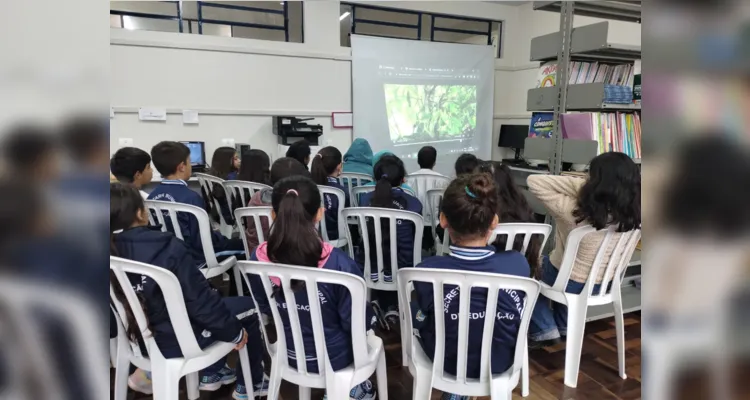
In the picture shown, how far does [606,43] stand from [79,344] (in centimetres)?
280

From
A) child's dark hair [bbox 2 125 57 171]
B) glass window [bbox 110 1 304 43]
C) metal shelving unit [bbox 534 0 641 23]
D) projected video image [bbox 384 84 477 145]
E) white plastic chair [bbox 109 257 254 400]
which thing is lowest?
white plastic chair [bbox 109 257 254 400]

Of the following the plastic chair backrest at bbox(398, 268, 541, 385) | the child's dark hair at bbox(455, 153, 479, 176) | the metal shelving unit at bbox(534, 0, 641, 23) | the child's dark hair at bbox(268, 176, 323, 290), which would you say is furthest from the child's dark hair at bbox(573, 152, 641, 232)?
the metal shelving unit at bbox(534, 0, 641, 23)

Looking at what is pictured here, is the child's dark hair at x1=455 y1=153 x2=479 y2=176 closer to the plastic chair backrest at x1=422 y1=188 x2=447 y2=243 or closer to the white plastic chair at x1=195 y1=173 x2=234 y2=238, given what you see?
the plastic chair backrest at x1=422 y1=188 x2=447 y2=243

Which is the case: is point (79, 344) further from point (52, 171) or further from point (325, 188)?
point (325, 188)

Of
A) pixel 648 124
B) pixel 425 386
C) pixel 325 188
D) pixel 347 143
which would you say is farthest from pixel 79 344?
pixel 347 143

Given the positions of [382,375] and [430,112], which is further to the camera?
[430,112]

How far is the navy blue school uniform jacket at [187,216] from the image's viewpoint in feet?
7.26

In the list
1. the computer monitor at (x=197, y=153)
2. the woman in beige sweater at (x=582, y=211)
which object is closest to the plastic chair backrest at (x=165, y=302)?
the woman in beige sweater at (x=582, y=211)

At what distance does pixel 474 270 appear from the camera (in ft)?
4.50

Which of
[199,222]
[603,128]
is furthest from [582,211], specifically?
[199,222]

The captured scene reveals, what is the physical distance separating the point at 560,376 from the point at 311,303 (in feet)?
4.60

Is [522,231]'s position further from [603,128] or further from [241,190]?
[241,190]

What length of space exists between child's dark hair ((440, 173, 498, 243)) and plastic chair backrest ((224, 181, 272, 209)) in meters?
1.64

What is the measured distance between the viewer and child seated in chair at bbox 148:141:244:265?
223 centimetres
